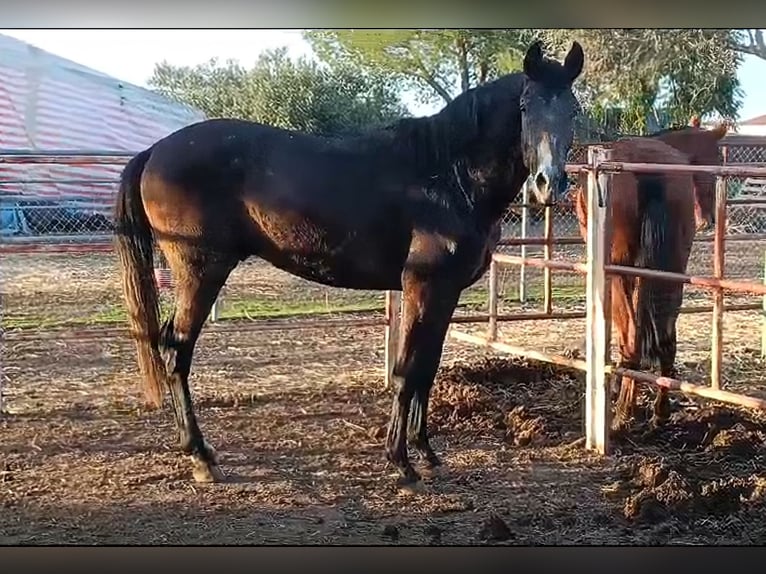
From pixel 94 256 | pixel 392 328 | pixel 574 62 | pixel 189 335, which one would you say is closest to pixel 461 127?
pixel 574 62

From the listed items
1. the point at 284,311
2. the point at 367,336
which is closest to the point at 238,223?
the point at 284,311

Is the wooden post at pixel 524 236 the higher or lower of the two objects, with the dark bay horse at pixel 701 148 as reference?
lower

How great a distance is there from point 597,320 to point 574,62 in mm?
768

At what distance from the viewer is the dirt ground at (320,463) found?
2773mm

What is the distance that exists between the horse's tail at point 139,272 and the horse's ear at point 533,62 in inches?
43.8

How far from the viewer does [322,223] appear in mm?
2760

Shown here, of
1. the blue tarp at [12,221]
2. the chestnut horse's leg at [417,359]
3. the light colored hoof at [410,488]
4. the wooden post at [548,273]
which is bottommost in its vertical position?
the light colored hoof at [410,488]

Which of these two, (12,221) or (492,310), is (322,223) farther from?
(12,221)

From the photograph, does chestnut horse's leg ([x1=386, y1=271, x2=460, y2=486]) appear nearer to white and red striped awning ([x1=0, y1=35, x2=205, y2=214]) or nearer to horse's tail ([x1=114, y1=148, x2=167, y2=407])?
horse's tail ([x1=114, y1=148, x2=167, y2=407])

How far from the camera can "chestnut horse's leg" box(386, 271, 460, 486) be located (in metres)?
2.71

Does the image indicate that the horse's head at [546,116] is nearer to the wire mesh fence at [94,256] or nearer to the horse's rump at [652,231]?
the wire mesh fence at [94,256]

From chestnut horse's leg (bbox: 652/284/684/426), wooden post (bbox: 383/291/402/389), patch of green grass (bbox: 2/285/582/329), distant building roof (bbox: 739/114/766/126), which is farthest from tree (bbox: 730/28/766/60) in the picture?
wooden post (bbox: 383/291/402/389)

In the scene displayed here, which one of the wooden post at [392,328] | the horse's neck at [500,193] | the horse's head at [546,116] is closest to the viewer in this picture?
the horse's head at [546,116]

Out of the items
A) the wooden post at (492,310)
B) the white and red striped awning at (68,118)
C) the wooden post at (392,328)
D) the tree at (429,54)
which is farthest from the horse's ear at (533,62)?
the white and red striped awning at (68,118)
